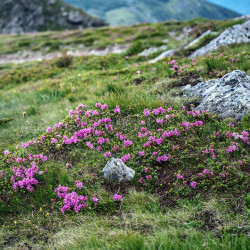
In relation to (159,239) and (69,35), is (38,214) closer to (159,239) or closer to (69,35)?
(159,239)

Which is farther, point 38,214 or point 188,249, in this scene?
point 38,214

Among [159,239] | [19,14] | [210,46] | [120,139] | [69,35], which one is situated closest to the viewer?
[159,239]

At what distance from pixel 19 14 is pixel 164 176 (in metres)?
151

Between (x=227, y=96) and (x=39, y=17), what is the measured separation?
14583cm

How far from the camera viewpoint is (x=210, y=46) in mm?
13617

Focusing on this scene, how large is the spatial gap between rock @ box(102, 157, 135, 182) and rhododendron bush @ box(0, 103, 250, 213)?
0.45 ft

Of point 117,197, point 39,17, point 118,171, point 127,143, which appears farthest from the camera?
point 39,17

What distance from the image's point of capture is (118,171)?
5.02 meters

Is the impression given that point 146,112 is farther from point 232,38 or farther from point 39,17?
point 39,17

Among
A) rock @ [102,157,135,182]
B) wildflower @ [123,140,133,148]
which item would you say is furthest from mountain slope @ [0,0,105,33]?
rock @ [102,157,135,182]

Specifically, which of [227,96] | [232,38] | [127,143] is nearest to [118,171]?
[127,143]

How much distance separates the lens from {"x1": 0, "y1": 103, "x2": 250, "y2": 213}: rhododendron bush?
4629 millimetres

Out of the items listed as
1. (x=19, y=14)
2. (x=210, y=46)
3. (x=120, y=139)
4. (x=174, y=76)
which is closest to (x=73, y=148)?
(x=120, y=139)

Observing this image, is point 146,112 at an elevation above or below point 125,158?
above
